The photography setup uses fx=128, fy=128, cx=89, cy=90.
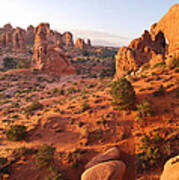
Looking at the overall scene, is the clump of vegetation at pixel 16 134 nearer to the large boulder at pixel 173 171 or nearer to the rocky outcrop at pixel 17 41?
the large boulder at pixel 173 171

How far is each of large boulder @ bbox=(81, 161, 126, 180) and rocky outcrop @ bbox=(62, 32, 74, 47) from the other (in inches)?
3721

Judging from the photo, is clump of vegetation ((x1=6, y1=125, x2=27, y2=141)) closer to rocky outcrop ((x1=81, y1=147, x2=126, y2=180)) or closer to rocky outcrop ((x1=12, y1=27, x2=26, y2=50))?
rocky outcrop ((x1=81, y1=147, x2=126, y2=180))

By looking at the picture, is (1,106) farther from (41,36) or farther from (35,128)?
(41,36)

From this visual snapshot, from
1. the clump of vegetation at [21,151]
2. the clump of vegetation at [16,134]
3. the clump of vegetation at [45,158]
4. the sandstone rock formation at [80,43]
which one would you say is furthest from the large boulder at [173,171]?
the sandstone rock formation at [80,43]

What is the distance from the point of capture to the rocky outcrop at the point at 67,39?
94250 mm

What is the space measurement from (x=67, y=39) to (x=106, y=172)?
3968 inches

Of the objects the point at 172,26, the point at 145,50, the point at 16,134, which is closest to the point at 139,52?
the point at 145,50

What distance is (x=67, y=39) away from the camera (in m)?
96.8

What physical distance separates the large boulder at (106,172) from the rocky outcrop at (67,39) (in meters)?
94.5

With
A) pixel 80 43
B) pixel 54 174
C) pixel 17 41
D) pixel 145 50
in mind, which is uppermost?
pixel 80 43

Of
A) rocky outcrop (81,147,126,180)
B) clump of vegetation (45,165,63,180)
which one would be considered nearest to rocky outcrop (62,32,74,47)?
clump of vegetation (45,165,63,180)

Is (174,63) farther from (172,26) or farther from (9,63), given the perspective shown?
(9,63)

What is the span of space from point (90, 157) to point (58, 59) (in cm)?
4082

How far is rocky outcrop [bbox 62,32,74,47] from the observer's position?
94.2 meters
